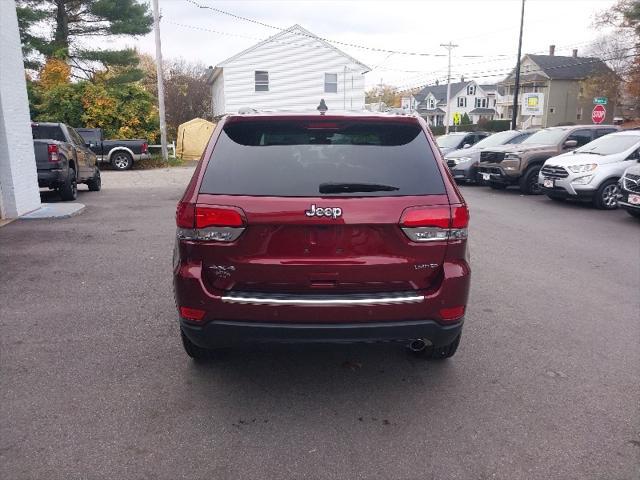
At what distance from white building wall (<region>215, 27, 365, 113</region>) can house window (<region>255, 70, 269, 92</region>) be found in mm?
233

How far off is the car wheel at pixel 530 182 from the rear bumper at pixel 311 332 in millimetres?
12667

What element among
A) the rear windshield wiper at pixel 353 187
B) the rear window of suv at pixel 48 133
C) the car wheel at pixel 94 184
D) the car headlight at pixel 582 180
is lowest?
the car wheel at pixel 94 184

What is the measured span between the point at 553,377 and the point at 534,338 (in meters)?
0.76

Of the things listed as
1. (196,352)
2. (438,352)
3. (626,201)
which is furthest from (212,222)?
(626,201)

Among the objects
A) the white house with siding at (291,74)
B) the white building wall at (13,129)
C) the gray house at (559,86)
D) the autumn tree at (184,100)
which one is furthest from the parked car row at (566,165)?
the gray house at (559,86)

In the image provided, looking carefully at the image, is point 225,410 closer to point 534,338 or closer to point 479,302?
point 534,338

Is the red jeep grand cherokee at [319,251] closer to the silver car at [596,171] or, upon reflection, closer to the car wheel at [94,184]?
the silver car at [596,171]

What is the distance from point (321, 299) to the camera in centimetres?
308

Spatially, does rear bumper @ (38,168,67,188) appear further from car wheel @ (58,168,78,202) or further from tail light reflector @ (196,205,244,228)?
tail light reflector @ (196,205,244,228)

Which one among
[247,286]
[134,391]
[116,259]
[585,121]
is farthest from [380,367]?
[585,121]

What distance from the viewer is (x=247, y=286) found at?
3115 mm

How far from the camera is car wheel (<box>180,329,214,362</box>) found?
12.6ft

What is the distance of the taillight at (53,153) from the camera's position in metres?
12.0

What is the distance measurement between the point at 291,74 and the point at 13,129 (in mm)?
26598
